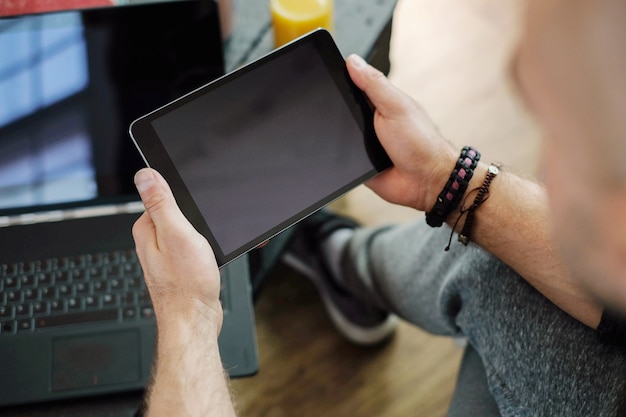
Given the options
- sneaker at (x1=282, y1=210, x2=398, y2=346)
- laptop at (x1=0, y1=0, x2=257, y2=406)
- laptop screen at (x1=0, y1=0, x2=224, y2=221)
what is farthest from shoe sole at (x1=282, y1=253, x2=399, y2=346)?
laptop screen at (x1=0, y1=0, x2=224, y2=221)

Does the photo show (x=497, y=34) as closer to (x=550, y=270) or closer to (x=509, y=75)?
(x=550, y=270)

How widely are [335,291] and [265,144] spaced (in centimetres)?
53

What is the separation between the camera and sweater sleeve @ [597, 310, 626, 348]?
2.09 ft

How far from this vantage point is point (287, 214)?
0.72 metres

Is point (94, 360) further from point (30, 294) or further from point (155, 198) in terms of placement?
point (155, 198)

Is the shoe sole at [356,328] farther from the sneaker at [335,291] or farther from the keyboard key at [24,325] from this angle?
the keyboard key at [24,325]

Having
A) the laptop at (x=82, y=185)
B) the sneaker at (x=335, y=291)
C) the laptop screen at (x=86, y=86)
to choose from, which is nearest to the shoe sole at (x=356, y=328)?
the sneaker at (x=335, y=291)

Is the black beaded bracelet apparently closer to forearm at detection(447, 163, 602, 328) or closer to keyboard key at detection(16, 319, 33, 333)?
forearm at detection(447, 163, 602, 328)

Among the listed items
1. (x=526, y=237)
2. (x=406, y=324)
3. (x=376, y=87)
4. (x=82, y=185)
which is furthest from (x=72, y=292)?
(x=406, y=324)

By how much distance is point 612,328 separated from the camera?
2.12 ft

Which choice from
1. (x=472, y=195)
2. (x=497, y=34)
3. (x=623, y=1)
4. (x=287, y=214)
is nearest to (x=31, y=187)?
(x=287, y=214)

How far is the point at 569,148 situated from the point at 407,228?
0.55 metres

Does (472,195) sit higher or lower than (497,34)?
higher

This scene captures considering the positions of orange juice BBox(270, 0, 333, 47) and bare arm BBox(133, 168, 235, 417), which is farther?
orange juice BBox(270, 0, 333, 47)
